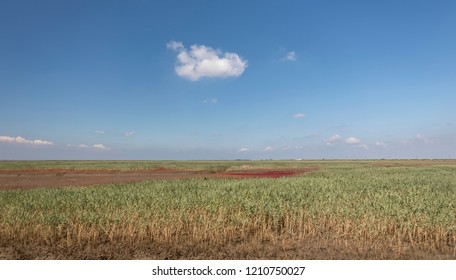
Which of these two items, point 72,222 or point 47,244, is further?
point 72,222

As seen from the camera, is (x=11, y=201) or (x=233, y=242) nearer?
(x=233, y=242)

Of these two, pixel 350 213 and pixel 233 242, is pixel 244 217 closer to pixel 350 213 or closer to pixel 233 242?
pixel 233 242

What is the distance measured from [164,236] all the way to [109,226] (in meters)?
2.46

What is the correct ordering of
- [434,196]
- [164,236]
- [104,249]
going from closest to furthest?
1. [104,249]
2. [164,236]
3. [434,196]

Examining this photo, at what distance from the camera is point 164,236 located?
12.6 m

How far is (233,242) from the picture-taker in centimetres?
1220

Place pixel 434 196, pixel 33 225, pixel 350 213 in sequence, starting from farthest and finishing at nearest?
pixel 434 196 < pixel 350 213 < pixel 33 225

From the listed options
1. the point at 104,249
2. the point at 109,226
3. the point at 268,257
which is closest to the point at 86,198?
the point at 109,226

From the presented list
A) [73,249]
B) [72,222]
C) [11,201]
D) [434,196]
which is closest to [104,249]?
[73,249]

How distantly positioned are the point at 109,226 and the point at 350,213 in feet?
34.9

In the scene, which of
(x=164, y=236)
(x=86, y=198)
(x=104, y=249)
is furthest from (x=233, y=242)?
(x=86, y=198)
